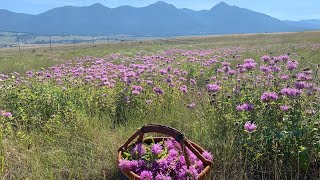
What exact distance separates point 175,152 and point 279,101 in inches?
56.5

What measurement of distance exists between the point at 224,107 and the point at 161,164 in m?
1.57

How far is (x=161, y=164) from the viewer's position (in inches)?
101

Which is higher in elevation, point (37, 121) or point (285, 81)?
point (285, 81)

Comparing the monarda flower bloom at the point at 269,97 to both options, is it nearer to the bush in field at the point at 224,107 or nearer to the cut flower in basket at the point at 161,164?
the bush in field at the point at 224,107

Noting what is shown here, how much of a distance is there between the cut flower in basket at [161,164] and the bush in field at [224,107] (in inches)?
29.1

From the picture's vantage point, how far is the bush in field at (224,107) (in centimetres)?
313

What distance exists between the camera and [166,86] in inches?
231

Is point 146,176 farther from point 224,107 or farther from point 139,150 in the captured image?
point 224,107

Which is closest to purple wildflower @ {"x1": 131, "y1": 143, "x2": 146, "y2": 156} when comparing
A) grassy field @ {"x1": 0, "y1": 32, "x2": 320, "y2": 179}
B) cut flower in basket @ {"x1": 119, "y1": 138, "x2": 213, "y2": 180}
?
cut flower in basket @ {"x1": 119, "y1": 138, "x2": 213, "y2": 180}

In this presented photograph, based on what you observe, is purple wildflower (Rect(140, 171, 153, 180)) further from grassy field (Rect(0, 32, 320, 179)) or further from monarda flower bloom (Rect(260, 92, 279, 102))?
monarda flower bloom (Rect(260, 92, 279, 102))

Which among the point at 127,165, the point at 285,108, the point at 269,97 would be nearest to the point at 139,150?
the point at 127,165

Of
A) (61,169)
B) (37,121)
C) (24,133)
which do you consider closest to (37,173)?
(61,169)

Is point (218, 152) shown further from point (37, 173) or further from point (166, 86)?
point (166, 86)

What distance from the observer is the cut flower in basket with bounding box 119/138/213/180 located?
2420 mm
